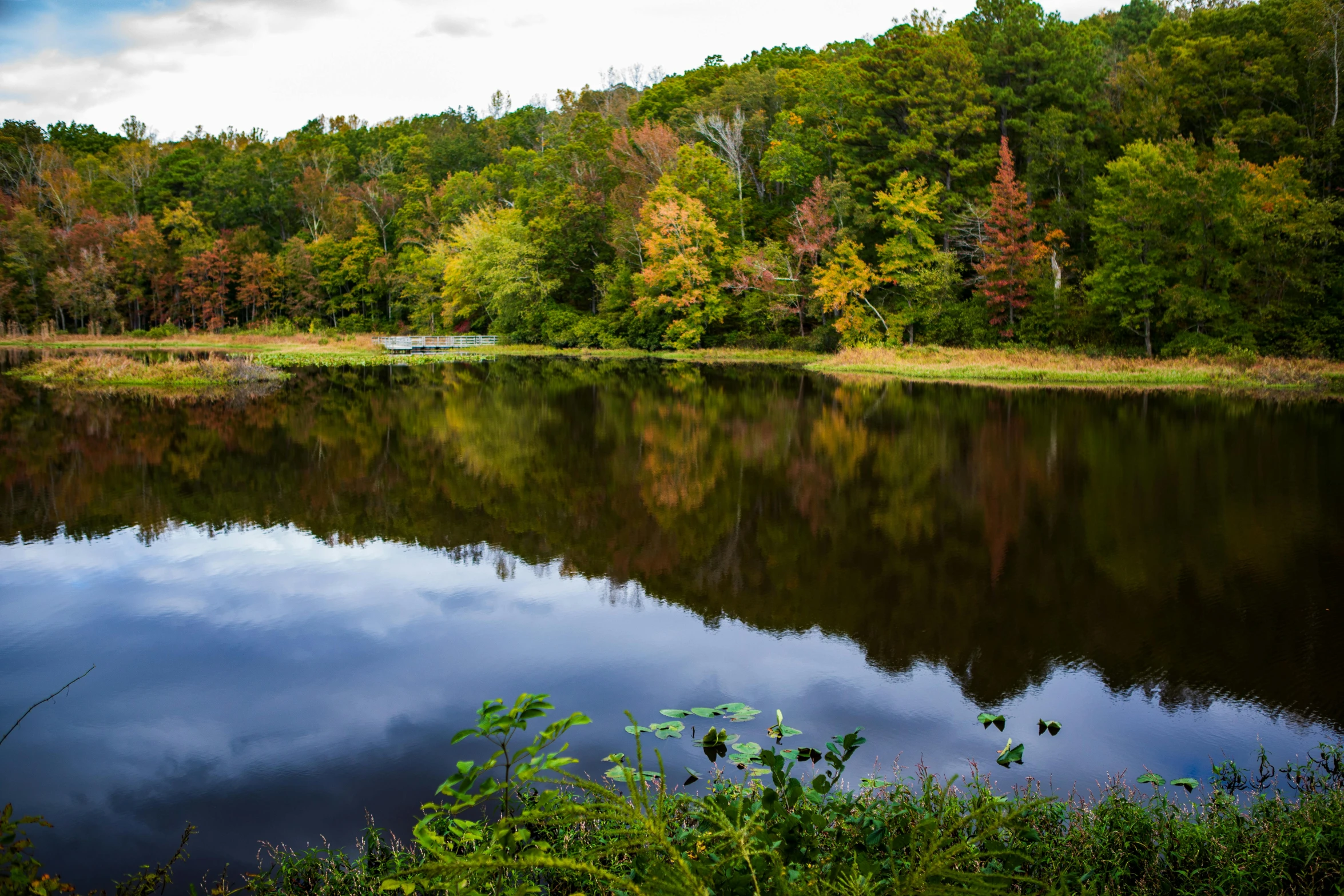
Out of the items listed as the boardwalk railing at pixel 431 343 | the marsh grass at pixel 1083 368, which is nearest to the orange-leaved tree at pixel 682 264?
the marsh grass at pixel 1083 368

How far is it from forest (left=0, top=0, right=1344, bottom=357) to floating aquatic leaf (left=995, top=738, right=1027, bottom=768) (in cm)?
2736

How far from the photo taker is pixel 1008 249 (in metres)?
32.7

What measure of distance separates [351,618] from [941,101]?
120ft

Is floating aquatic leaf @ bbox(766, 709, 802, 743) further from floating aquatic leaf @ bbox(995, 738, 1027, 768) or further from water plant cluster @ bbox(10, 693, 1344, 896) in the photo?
floating aquatic leaf @ bbox(995, 738, 1027, 768)

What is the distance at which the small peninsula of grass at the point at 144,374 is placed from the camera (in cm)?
2683

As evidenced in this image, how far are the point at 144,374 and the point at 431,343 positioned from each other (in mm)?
23827

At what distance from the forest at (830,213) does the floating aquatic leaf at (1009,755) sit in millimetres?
27358

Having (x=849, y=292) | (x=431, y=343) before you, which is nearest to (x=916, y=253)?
(x=849, y=292)

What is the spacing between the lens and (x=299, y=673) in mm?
6371

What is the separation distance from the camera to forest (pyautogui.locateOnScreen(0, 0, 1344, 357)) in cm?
2789

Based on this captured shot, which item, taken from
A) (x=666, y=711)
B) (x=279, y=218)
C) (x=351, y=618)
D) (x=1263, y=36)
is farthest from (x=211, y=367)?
(x=279, y=218)

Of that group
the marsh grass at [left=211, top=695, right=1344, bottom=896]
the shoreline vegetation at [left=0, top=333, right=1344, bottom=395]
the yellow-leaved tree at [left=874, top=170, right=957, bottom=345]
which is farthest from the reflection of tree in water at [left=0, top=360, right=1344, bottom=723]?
the yellow-leaved tree at [left=874, top=170, right=957, bottom=345]

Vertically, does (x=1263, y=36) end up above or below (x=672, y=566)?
above

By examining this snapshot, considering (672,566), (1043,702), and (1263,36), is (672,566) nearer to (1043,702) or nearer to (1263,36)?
(1043,702)
